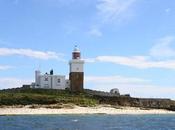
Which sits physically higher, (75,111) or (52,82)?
(52,82)

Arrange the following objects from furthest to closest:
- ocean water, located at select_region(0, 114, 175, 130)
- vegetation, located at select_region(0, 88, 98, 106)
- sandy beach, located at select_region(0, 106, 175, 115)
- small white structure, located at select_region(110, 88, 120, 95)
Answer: small white structure, located at select_region(110, 88, 120, 95) < vegetation, located at select_region(0, 88, 98, 106) < sandy beach, located at select_region(0, 106, 175, 115) < ocean water, located at select_region(0, 114, 175, 130)

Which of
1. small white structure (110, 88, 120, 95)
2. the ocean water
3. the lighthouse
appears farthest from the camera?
small white structure (110, 88, 120, 95)

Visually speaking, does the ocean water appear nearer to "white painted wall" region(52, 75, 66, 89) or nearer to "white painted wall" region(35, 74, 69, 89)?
"white painted wall" region(52, 75, 66, 89)

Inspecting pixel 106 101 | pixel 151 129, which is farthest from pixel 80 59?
pixel 151 129

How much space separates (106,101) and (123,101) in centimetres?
422

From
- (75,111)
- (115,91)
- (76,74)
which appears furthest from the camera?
(115,91)

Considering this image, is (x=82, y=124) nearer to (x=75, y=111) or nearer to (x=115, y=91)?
(x=75, y=111)

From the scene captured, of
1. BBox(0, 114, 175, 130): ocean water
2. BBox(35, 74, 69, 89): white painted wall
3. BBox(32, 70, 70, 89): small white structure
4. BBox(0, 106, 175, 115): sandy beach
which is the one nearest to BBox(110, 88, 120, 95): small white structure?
BBox(32, 70, 70, 89): small white structure

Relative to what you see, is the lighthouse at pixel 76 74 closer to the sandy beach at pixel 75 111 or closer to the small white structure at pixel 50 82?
the small white structure at pixel 50 82

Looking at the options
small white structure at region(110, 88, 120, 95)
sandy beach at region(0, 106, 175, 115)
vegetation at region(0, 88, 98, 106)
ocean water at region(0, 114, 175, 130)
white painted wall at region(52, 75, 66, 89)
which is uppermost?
white painted wall at region(52, 75, 66, 89)

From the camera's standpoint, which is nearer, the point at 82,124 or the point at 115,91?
the point at 82,124

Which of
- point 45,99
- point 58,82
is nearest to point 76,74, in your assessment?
point 58,82

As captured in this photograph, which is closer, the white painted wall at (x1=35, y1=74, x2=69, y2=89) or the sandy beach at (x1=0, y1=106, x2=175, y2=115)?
the sandy beach at (x1=0, y1=106, x2=175, y2=115)

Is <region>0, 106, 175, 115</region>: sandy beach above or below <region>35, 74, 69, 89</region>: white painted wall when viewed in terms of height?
below
